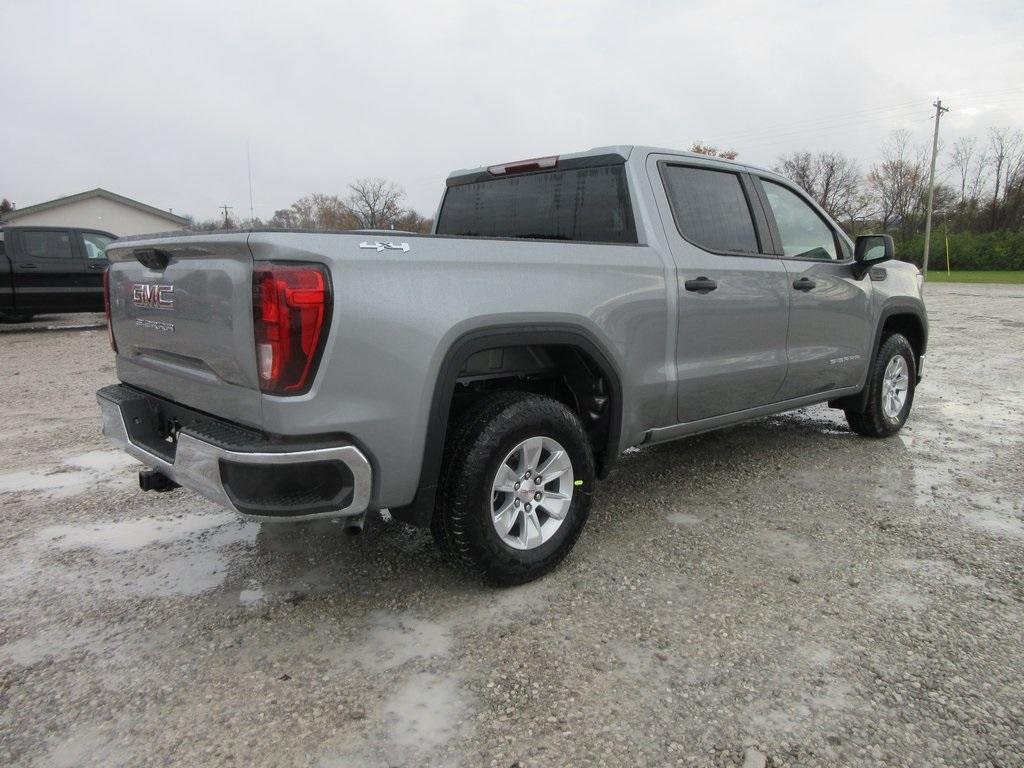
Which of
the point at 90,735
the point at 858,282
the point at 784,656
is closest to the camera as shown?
the point at 90,735

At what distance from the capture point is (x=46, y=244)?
12266 mm

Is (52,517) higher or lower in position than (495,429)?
lower

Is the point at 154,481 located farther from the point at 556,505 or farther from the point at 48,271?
the point at 48,271

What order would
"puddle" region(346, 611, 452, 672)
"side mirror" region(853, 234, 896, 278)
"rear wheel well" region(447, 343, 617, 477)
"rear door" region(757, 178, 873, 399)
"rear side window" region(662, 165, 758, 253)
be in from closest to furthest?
"puddle" region(346, 611, 452, 672) → "rear wheel well" region(447, 343, 617, 477) → "rear side window" region(662, 165, 758, 253) → "rear door" region(757, 178, 873, 399) → "side mirror" region(853, 234, 896, 278)

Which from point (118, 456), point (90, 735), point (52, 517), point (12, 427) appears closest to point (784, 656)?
point (90, 735)

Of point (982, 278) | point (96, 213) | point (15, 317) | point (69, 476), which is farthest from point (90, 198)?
point (982, 278)

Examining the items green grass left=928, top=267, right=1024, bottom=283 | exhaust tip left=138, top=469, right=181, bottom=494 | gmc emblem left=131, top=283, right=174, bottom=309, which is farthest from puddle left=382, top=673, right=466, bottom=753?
green grass left=928, top=267, right=1024, bottom=283

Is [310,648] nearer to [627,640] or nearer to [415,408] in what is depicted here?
[415,408]

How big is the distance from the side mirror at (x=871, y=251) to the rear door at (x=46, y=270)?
12434 millimetres

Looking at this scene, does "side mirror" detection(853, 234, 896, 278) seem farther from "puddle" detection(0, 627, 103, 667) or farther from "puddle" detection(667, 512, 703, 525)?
"puddle" detection(0, 627, 103, 667)

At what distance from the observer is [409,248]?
2.55 metres

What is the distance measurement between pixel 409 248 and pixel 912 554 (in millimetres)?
2667

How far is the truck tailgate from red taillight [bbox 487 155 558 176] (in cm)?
190

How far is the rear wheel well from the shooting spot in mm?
3117
